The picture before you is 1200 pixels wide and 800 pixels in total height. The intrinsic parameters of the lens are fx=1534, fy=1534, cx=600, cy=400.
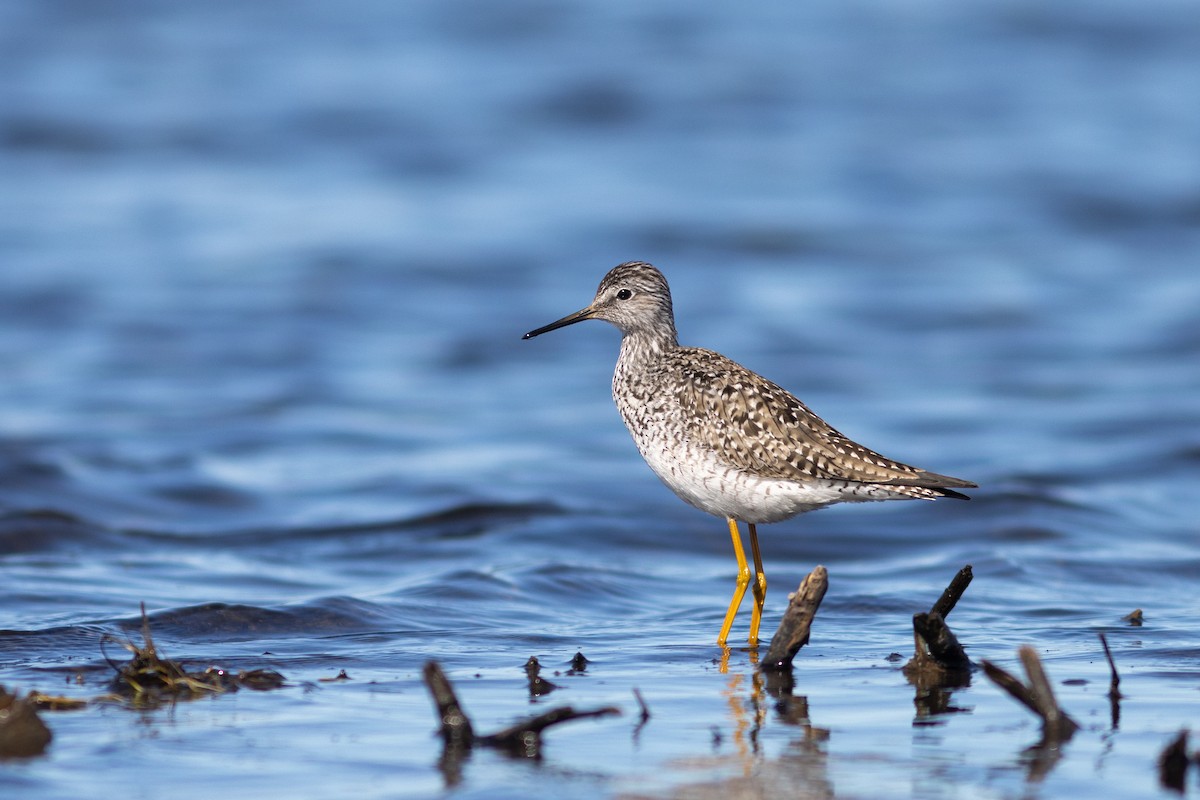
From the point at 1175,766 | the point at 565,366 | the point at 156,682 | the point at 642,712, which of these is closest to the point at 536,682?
the point at 642,712

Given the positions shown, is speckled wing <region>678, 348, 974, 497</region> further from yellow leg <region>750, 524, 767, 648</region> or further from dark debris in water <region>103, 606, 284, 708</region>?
dark debris in water <region>103, 606, 284, 708</region>

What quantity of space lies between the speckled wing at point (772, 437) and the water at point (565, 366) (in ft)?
2.67

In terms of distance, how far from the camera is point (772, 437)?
23.9ft

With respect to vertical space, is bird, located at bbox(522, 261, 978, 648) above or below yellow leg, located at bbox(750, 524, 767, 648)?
above

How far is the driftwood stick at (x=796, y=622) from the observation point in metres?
5.82

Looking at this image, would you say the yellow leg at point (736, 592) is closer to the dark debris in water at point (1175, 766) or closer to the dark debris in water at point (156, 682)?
the dark debris in water at point (156, 682)

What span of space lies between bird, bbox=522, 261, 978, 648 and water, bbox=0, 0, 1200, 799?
69cm

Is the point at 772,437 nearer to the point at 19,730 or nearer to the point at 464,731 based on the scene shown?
the point at 464,731

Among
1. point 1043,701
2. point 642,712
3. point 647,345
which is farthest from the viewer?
point 647,345

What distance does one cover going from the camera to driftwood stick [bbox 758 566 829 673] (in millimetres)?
5824

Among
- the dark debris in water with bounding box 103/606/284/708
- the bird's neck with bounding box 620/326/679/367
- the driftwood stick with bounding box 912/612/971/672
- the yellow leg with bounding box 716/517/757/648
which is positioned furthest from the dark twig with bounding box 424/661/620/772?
the bird's neck with bounding box 620/326/679/367

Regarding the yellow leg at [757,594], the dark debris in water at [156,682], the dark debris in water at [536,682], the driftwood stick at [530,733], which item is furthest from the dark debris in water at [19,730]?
the yellow leg at [757,594]

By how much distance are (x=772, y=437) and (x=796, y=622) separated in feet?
4.76

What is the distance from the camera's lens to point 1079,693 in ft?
19.5
